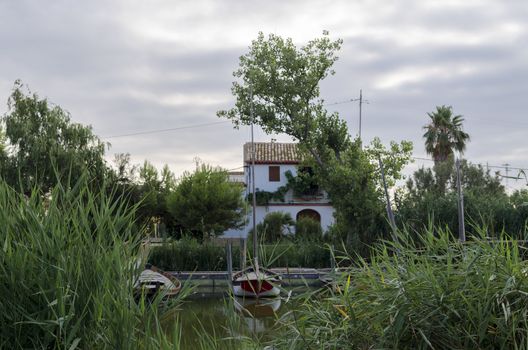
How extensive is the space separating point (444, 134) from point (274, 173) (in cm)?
1265

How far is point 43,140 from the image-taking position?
35.6 metres

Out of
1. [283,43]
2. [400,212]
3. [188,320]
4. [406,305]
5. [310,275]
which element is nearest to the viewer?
[406,305]

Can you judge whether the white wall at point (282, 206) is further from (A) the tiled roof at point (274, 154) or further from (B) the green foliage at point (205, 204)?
(B) the green foliage at point (205, 204)

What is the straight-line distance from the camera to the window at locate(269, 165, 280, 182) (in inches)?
2152

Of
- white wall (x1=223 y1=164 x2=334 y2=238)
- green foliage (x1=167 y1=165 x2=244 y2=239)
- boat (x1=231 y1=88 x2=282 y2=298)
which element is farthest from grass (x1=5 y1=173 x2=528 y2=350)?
white wall (x1=223 y1=164 x2=334 y2=238)

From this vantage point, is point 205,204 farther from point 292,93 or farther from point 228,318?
point 228,318

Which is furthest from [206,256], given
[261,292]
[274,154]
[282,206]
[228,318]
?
[228,318]

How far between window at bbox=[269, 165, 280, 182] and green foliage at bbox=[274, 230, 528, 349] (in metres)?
49.2

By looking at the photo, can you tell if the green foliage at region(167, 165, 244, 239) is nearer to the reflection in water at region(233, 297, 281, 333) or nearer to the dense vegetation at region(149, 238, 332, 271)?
the dense vegetation at region(149, 238, 332, 271)

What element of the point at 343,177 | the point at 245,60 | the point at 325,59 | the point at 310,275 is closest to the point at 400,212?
the point at 343,177

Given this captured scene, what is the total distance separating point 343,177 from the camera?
35125mm

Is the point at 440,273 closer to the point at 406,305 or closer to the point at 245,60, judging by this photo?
the point at 406,305

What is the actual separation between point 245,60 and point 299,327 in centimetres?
3335

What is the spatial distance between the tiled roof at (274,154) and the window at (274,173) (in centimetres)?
44
